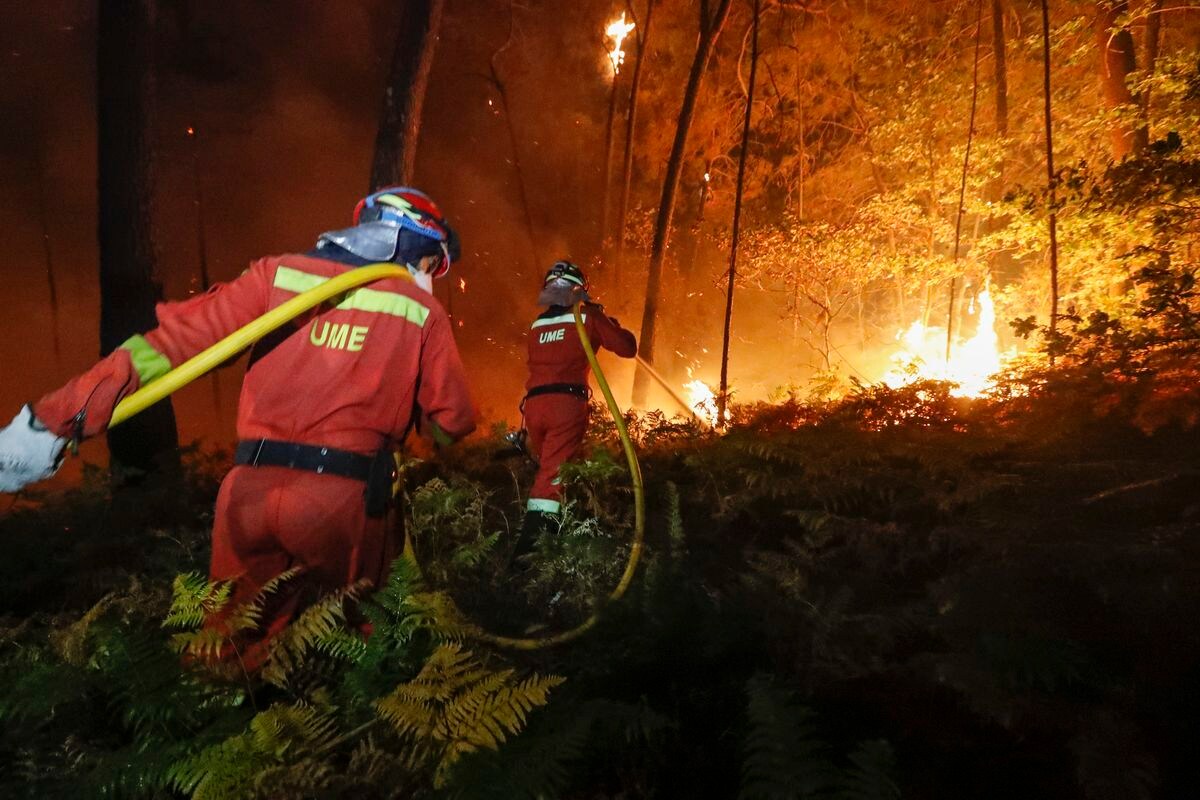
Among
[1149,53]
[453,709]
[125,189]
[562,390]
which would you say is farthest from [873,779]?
[1149,53]

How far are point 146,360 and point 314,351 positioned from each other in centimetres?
56

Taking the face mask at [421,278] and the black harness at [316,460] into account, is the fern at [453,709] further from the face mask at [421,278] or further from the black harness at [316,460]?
the face mask at [421,278]

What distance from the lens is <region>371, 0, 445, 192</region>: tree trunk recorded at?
301 inches

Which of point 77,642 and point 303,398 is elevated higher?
point 303,398

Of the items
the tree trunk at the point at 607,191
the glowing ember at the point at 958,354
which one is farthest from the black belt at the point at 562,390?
the tree trunk at the point at 607,191

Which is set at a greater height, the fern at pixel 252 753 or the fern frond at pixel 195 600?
the fern frond at pixel 195 600

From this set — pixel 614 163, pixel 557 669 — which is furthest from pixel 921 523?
pixel 614 163

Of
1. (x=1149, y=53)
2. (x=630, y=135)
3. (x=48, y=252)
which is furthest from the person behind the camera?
(x=630, y=135)

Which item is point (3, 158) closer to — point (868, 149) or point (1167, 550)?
point (1167, 550)

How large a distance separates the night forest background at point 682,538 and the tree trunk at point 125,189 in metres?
0.04

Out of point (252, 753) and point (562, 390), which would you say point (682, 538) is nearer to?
point (562, 390)

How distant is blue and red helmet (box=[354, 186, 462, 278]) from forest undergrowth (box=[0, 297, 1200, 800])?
4.47 feet

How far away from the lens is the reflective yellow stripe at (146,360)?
229cm

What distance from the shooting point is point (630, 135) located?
18766mm
